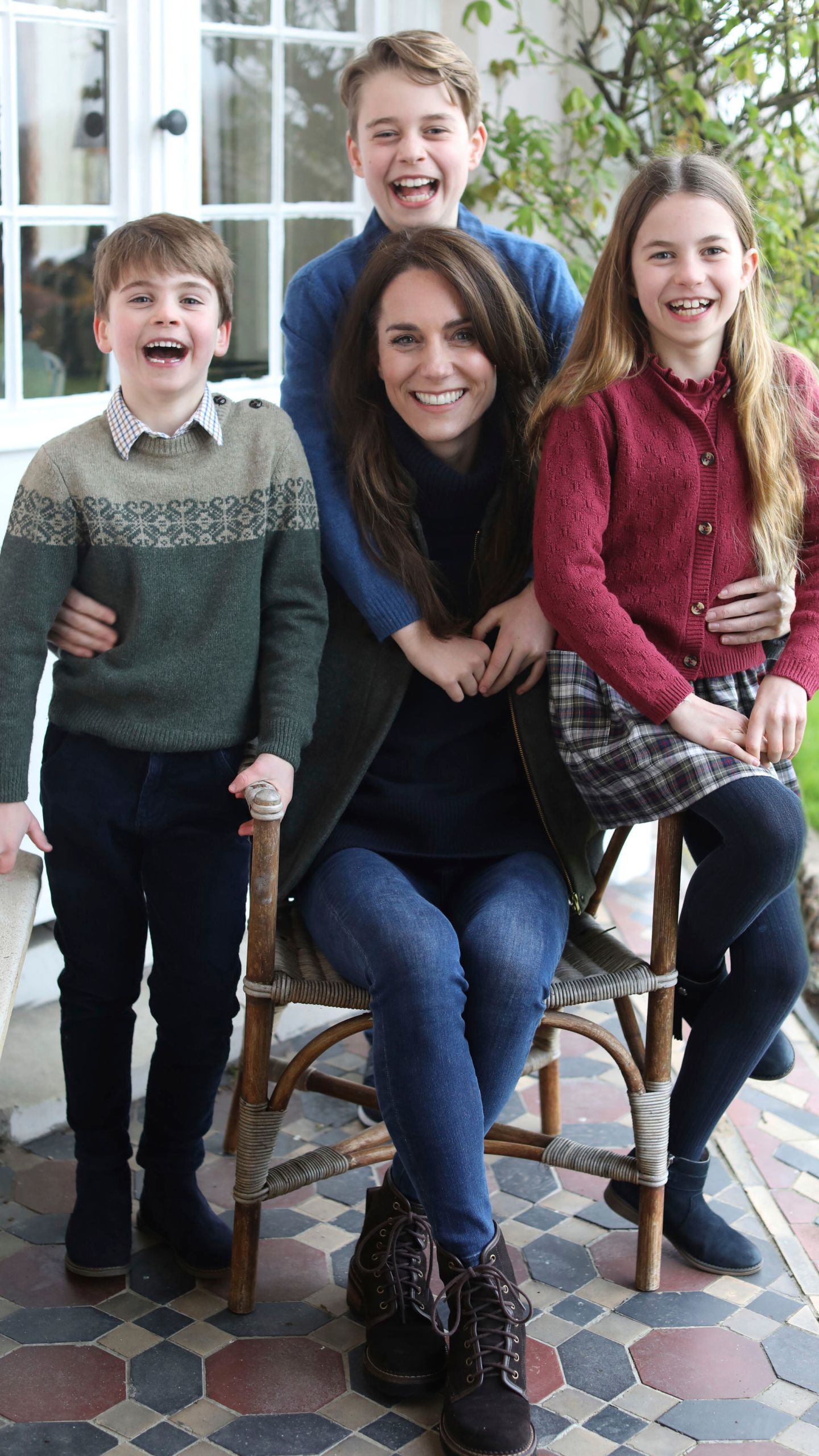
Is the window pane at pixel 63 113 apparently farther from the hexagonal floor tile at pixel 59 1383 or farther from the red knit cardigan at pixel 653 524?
the hexagonal floor tile at pixel 59 1383

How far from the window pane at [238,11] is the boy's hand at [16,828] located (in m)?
1.95

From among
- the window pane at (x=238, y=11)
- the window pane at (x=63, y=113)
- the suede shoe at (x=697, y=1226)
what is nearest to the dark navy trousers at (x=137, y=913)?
the suede shoe at (x=697, y=1226)

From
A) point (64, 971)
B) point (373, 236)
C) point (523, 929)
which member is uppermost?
point (373, 236)

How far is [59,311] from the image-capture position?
8.95 ft

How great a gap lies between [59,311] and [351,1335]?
1908 millimetres

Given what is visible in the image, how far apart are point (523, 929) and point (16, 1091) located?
106 cm

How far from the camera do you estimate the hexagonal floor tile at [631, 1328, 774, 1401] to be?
178 cm

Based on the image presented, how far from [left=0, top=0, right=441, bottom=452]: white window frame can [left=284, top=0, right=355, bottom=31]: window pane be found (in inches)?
5.0

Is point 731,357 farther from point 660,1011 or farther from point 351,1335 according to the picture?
point 351,1335

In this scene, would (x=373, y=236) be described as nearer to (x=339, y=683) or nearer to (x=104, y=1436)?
(x=339, y=683)

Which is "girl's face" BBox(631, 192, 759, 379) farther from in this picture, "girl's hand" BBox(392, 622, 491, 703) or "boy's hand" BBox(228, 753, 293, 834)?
"boy's hand" BBox(228, 753, 293, 834)

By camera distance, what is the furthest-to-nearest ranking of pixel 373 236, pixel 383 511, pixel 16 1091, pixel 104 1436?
pixel 16 1091 → pixel 373 236 → pixel 383 511 → pixel 104 1436

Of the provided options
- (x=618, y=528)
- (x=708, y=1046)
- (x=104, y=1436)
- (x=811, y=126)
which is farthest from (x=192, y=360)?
(x=811, y=126)

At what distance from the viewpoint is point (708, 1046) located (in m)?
1.95
